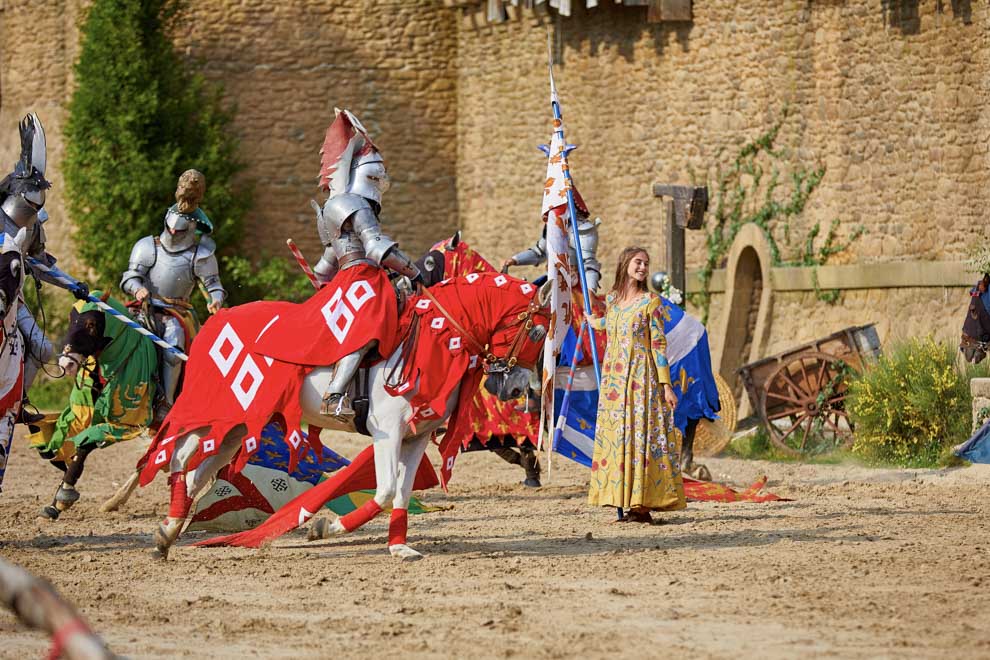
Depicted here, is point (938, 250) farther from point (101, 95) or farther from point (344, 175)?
point (101, 95)

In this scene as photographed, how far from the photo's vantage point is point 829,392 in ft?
42.7

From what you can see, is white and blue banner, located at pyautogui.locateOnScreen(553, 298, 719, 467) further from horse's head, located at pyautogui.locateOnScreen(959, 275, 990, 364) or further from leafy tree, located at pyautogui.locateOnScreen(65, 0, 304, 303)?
leafy tree, located at pyautogui.locateOnScreen(65, 0, 304, 303)

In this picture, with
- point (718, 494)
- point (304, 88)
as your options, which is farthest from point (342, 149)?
point (304, 88)

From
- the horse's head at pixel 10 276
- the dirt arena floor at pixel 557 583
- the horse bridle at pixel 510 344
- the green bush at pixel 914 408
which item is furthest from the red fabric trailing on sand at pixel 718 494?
the horse's head at pixel 10 276

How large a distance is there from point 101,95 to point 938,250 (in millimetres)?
11623

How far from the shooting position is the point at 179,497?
7168 millimetres

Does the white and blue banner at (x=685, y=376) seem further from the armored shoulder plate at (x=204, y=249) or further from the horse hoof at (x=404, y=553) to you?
Result: the horse hoof at (x=404, y=553)

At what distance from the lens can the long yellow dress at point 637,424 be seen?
8188mm

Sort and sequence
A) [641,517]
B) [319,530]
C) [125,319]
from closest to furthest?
[319,530] → [641,517] → [125,319]

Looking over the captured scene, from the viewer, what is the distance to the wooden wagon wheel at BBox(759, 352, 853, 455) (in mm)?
12906

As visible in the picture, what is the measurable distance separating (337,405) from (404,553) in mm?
769

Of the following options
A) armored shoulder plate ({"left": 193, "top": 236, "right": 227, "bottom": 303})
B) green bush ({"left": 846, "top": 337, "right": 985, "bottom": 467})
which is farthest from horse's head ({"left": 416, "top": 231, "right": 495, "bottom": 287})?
green bush ({"left": 846, "top": 337, "right": 985, "bottom": 467})

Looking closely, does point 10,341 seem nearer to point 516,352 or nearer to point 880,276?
Result: point 516,352

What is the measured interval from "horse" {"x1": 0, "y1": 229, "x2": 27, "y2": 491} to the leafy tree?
12.9 metres
